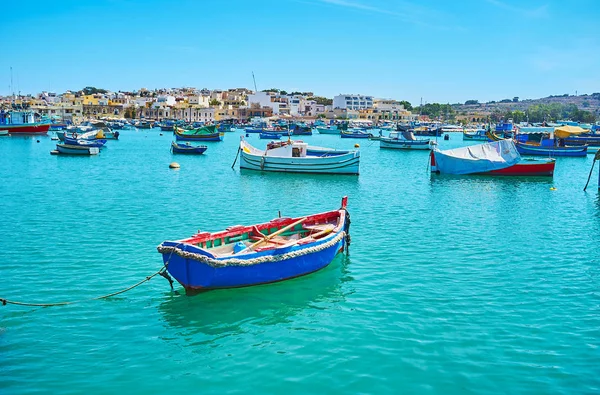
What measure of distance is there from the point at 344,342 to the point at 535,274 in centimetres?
811

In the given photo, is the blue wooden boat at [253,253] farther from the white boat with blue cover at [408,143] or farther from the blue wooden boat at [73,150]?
the white boat with blue cover at [408,143]

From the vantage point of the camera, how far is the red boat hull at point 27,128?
3752 inches

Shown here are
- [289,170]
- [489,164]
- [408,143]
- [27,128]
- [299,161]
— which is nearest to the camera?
[299,161]

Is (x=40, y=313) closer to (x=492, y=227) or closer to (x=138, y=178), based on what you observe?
(x=492, y=227)

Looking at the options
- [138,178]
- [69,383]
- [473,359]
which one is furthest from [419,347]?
[138,178]

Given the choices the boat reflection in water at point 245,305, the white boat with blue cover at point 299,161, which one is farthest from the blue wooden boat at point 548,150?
the boat reflection in water at point 245,305

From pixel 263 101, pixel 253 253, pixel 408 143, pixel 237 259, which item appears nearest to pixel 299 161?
pixel 253 253

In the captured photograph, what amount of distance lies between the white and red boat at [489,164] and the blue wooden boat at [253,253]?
28.1m

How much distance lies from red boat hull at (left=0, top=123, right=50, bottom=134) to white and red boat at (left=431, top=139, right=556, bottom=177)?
257ft

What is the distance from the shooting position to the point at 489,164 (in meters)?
44.1

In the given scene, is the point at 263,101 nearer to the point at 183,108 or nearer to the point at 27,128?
the point at 183,108

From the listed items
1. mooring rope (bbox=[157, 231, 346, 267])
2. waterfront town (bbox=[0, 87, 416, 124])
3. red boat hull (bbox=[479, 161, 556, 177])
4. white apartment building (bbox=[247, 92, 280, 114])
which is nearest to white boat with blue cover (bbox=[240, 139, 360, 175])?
red boat hull (bbox=[479, 161, 556, 177])

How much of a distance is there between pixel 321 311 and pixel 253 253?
2260 millimetres

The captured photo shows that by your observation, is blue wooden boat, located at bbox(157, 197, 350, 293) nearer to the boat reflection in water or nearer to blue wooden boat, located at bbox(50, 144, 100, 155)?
the boat reflection in water
